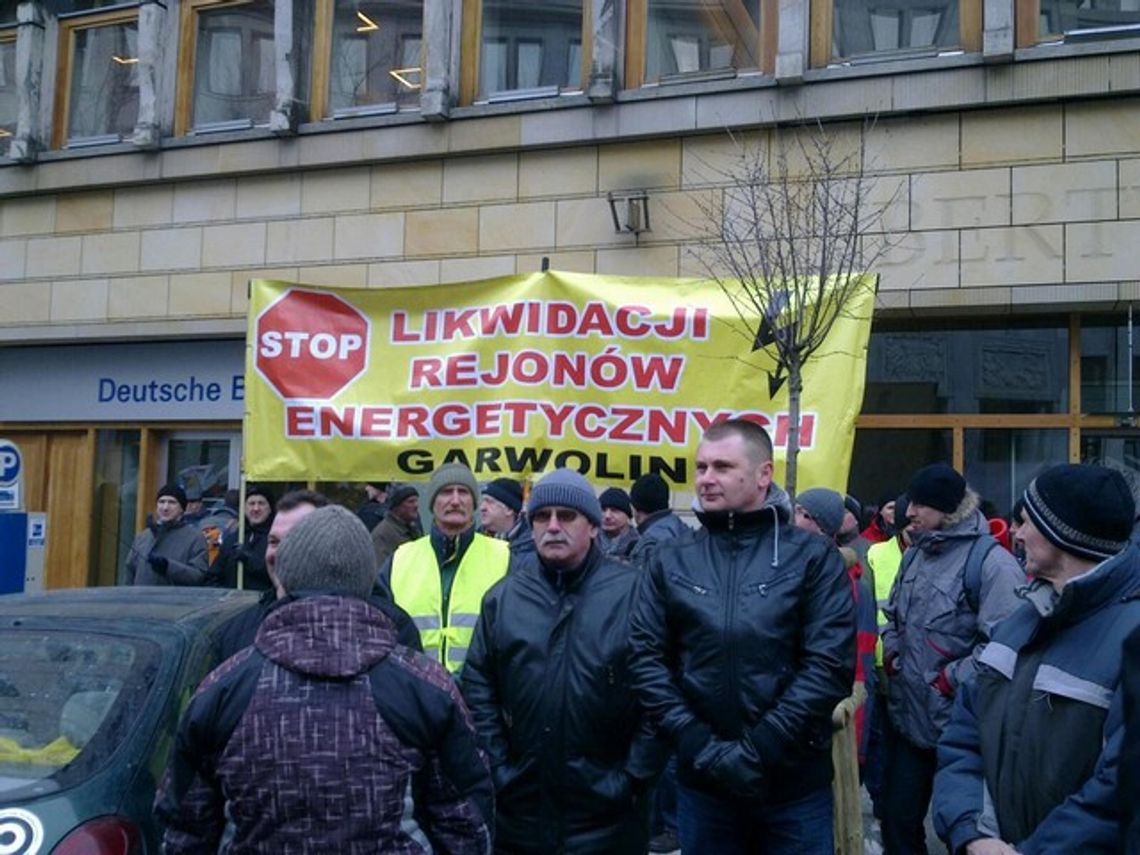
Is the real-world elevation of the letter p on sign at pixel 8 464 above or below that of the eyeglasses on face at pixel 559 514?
above

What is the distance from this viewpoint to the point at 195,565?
9375 mm

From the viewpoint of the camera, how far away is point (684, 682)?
13.5 feet

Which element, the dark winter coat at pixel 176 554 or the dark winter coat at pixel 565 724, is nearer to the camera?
the dark winter coat at pixel 565 724

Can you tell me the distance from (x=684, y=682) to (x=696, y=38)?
8.45 metres

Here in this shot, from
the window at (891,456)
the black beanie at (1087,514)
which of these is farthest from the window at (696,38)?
the black beanie at (1087,514)

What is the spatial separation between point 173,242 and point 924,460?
753 cm

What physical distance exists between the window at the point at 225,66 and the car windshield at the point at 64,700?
9.62 meters

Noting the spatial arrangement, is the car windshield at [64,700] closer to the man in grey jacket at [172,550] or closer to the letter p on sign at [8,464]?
the man in grey jacket at [172,550]

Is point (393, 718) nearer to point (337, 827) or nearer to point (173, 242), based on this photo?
point (337, 827)

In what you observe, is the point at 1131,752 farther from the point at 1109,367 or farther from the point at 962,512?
the point at 1109,367

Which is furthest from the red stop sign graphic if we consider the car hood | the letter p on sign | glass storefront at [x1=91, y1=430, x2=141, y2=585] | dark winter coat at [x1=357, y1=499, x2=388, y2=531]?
glass storefront at [x1=91, y1=430, x2=141, y2=585]

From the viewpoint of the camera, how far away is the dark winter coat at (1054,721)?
2795 mm

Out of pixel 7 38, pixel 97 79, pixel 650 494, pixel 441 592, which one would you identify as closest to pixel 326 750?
pixel 441 592

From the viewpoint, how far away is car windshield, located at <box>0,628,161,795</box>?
379 cm
